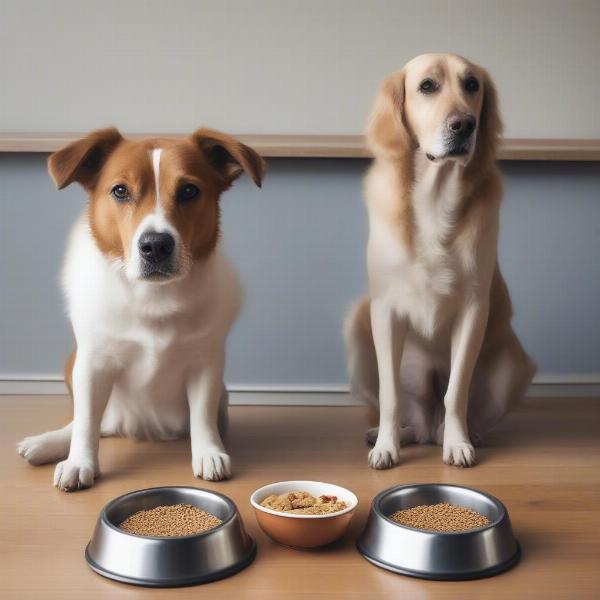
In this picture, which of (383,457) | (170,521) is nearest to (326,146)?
(383,457)

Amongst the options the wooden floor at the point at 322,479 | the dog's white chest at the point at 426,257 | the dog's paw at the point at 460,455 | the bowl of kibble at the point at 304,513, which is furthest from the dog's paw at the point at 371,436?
the bowl of kibble at the point at 304,513

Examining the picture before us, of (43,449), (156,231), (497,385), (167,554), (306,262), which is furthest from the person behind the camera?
(306,262)

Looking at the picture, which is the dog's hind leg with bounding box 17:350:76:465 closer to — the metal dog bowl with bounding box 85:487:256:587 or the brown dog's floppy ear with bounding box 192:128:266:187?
the metal dog bowl with bounding box 85:487:256:587

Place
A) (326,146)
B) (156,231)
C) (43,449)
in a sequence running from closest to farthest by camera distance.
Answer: (156,231) → (43,449) → (326,146)

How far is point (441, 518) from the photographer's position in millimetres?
1141

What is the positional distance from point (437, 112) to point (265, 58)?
0.66m

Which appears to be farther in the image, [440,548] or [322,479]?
[322,479]

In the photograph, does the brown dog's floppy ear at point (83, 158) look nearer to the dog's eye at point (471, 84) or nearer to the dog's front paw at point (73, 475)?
the dog's front paw at point (73, 475)

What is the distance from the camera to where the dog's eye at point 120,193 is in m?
1.30

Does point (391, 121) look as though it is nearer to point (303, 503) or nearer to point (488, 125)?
point (488, 125)

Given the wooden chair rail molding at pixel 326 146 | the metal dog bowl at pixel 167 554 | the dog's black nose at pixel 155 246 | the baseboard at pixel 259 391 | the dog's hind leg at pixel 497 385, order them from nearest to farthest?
1. the metal dog bowl at pixel 167 554
2. the dog's black nose at pixel 155 246
3. the dog's hind leg at pixel 497 385
4. the wooden chair rail molding at pixel 326 146
5. the baseboard at pixel 259 391

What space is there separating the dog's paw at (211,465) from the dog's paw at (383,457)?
0.89ft

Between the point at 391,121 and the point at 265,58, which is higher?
the point at 265,58

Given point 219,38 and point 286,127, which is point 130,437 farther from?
point 219,38
